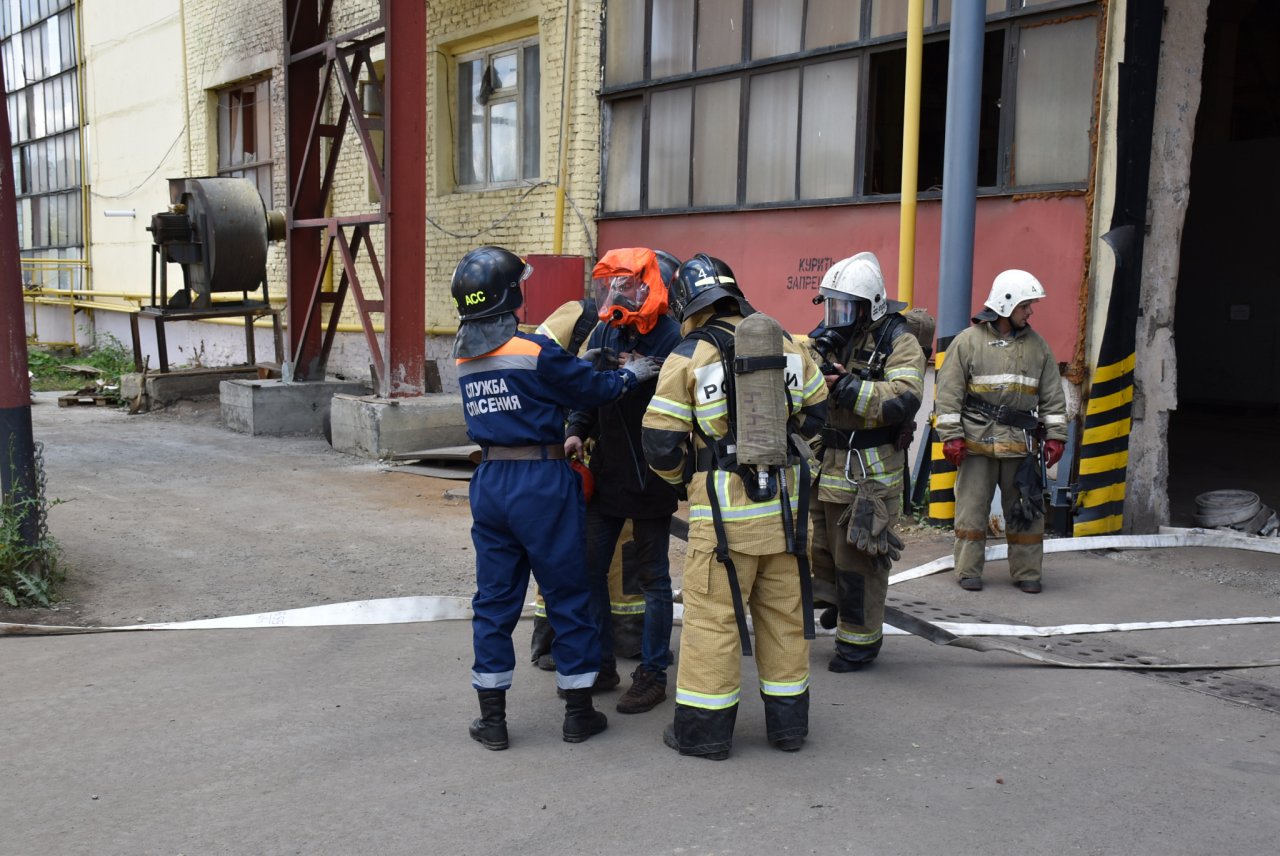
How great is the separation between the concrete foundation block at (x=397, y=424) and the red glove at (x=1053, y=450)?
6.31m

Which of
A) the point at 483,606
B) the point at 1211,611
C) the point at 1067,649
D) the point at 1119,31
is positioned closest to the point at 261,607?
the point at 483,606

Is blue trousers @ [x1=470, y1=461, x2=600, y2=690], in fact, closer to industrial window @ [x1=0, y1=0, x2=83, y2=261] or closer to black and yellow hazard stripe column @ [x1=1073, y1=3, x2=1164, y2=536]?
black and yellow hazard stripe column @ [x1=1073, y1=3, x2=1164, y2=536]

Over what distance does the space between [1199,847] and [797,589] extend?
1.54 metres

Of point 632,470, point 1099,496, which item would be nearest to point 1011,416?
point 1099,496

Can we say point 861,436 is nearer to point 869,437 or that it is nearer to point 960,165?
point 869,437

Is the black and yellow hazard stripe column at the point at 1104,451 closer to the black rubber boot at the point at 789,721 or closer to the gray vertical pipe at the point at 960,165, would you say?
the gray vertical pipe at the point at 960,165

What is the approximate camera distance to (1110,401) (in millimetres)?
7934

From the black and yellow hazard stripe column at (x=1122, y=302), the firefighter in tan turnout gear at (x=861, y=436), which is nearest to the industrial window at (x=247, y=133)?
the black and yellow hazard stripe column at (x=1122, y=302)

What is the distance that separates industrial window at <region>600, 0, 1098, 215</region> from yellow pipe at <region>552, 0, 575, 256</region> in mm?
396

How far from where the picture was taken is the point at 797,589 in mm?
4363

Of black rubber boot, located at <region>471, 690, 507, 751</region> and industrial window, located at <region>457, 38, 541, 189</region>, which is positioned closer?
black rubber boot, located at <region>471, 690, 507, 751</region>

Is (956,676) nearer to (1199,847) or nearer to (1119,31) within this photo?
(1199,847)

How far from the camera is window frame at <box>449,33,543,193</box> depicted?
13180 millimetres

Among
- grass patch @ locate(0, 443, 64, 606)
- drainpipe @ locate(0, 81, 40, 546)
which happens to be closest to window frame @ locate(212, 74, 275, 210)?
drainpipe @ locate(0, 81, 40, 546)
